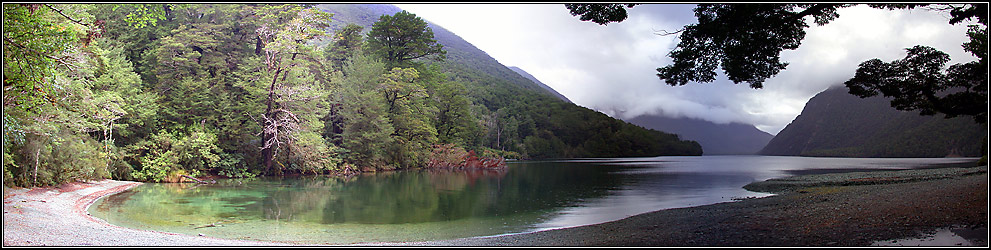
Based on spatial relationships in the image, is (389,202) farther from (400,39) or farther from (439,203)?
(400,39)

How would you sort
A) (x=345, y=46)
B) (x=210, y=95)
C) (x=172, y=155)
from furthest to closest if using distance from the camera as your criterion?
1. (x=345, y=46)
2. (x=210, y=95)
3. (x=172, y=155)

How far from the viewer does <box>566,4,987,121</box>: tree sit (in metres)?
10.0

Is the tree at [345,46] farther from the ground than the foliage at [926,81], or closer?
farther from the ground

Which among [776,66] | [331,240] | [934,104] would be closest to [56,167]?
[331,240]

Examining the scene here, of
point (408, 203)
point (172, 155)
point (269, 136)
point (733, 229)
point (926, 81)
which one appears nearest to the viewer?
point (733, 229)

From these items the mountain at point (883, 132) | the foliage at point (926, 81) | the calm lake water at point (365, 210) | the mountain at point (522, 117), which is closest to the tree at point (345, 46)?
the mountain at point (522, 117)

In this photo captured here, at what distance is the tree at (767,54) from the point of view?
1003cm

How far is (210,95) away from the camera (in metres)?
31.0

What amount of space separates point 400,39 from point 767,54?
40.1 metres

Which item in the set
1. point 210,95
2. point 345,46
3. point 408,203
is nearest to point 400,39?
point 345,46

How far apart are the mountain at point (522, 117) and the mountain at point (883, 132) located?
38515 mm

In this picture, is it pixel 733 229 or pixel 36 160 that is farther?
pixel 36 160

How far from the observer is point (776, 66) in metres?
11.6

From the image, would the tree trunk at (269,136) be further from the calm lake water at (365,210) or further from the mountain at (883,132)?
the mountain at (883,132)
